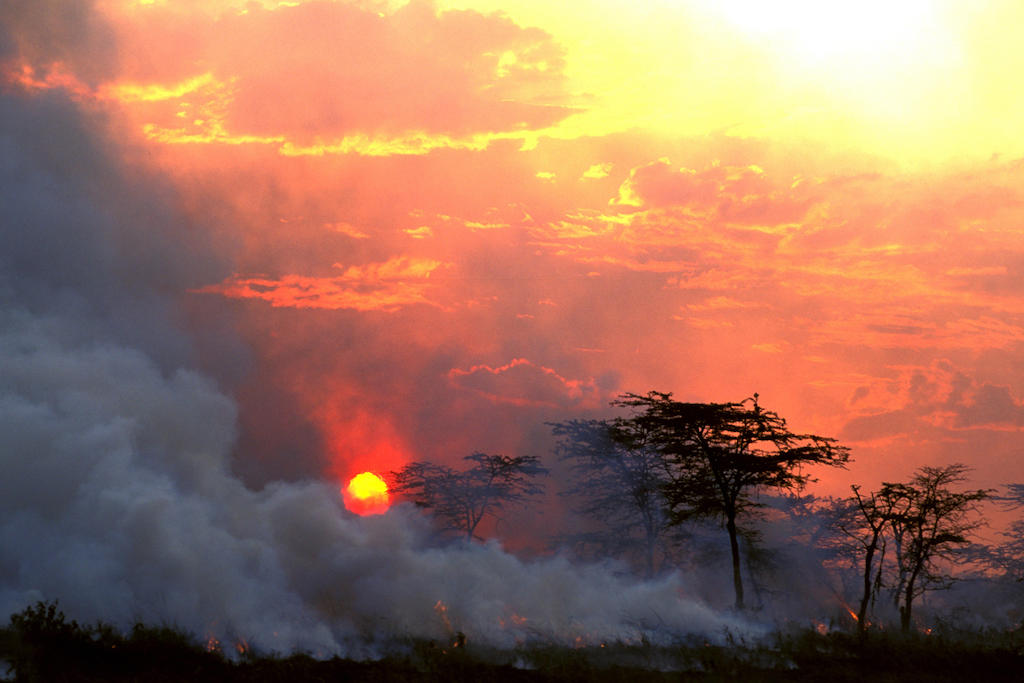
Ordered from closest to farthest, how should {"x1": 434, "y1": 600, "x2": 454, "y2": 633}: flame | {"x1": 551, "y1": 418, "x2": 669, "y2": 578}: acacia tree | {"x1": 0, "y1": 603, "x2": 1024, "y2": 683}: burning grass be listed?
{"x1": 0, "y1": 603, "x2": 1024, "y2": 683}: burning grass → {"x1": 434, "y1": 600, "x2": 454, "y2": 633}: flame → {"x1": 551, "y1": 418, "x2": 669, "y2": 578}: acacia tree

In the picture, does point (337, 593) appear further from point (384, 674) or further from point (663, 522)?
point (663, 522)

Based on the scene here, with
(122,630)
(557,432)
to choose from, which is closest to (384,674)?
(122,630)

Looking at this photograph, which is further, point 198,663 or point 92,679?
point 198,663

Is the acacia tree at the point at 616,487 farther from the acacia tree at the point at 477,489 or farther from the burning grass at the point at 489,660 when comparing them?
the burning grass at the point at 489,660

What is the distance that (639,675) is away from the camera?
23.9m

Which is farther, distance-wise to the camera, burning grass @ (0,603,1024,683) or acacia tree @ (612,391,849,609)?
acacia tree @ (612,391,849,609)

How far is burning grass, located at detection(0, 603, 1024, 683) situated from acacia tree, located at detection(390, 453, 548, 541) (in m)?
35.8

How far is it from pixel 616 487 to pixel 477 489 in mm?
10855

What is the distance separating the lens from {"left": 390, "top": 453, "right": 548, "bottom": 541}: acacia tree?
216 feet

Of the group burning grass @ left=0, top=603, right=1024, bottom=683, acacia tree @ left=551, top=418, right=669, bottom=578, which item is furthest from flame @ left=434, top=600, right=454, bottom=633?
acacia tree @ left=551, top=418, right=669, bottom=578

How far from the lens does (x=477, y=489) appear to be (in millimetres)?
66125

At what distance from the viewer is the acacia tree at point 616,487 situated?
5859cm

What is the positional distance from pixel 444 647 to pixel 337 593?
993cm

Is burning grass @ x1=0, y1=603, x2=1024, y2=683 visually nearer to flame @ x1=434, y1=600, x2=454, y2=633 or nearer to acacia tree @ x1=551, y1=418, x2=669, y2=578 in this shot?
flame @ x1=434, y1=600, x2=454, y2=633
